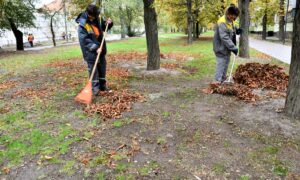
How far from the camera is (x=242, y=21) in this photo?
1212 centimetres

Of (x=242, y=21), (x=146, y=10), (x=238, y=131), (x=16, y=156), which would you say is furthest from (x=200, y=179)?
(x=242, y=21)

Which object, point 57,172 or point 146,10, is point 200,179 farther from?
point 146,10

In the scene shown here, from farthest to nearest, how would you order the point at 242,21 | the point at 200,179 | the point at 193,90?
the point at 242,21 < the point at 193,90 < the point at 200,179

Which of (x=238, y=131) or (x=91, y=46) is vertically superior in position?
(x=91, y=46)

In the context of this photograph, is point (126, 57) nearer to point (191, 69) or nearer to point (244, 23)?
point (191, 69)

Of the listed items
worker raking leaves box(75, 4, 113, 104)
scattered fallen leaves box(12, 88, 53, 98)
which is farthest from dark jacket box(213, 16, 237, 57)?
scattered fallen leaves box(12, 88, 53, 98)

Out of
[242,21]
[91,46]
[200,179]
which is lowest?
[200,179]

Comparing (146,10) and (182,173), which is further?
(146,10)

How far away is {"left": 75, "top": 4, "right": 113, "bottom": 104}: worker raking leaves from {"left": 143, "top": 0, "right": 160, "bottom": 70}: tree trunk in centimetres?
270

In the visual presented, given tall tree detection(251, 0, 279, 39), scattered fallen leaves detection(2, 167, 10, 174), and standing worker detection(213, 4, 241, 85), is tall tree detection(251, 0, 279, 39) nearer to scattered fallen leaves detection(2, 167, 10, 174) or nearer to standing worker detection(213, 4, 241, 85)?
standing worker detection(213, 4, 241, 85)

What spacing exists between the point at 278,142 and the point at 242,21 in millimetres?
9187

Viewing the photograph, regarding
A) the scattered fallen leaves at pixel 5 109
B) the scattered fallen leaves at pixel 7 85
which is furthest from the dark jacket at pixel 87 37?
the scattered fallen leaves at pixel 7 85

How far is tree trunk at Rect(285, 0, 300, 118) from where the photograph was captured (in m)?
4.48

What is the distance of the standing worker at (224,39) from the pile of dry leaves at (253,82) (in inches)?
16.8
